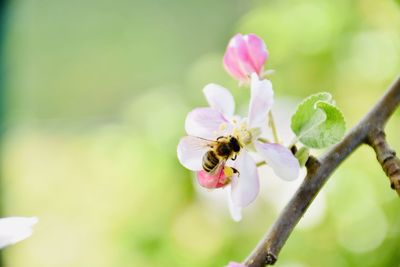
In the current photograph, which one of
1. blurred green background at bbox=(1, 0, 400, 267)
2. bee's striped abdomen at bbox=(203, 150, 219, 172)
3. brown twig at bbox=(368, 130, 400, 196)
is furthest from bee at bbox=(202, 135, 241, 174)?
blurred green background at bbox=(1, 0, 400, 267)

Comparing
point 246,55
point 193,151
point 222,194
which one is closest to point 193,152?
point 193,151

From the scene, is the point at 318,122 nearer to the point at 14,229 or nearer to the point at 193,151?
the point at 193,151

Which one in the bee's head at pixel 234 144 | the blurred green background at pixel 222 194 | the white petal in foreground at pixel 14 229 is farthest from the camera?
the blurred green background at pixel 222 194

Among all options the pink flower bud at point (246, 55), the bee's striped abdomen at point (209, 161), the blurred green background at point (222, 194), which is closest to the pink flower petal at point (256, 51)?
the pink flower bud at point (246, 55)

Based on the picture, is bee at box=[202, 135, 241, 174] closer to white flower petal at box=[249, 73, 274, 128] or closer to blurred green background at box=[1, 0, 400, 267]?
white flower petal at box=[249, 73, 274, 128]

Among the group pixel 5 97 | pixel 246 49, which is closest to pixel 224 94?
pixel 246 49

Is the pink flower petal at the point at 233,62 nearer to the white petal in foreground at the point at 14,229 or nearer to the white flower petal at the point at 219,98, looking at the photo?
the white flower petal at the point at 219,98
